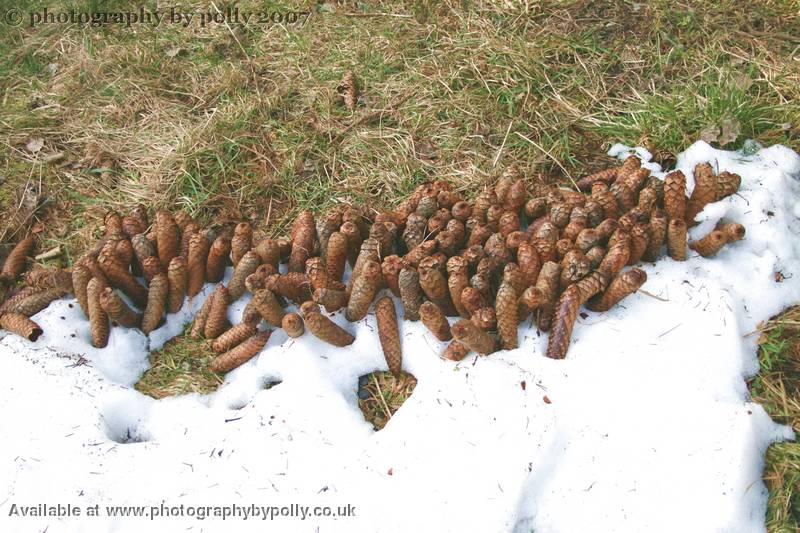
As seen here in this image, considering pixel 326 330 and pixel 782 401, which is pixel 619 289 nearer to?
pixel 782 401

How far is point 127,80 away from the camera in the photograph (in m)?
4.59

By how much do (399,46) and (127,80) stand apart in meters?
2.05

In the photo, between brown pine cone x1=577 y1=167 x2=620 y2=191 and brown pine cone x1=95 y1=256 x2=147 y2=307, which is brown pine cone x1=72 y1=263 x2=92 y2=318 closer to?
brown pine cone x1=95 y1=256 x2=147 y2=307

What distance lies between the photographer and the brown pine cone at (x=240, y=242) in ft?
10.5

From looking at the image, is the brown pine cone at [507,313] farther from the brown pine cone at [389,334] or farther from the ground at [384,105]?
the ground at [384,105]

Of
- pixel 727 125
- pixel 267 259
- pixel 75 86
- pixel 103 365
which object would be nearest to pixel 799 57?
pixel 727 125

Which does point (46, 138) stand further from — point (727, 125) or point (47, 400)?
point (727, 125)

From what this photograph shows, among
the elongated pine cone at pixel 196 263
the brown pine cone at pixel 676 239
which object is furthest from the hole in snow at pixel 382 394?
the brown pine cone at pixel 676 239

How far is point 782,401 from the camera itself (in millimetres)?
2598

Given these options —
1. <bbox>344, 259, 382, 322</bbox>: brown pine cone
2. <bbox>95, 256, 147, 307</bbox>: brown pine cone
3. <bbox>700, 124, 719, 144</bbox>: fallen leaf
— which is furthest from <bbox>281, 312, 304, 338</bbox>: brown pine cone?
<bbox>700, 124, 719, 144</bbox>: fallen leaf

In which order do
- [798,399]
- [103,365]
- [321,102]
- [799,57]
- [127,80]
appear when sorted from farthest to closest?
1. [127,80]
2. [321,102]
3. [799,57]
4. [103,365]
5. [798,399]

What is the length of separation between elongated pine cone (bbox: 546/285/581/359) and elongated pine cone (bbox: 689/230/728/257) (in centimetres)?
75

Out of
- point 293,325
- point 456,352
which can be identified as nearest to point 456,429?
point 456,352

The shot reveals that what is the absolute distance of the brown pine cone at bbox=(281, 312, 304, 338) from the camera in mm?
2854
